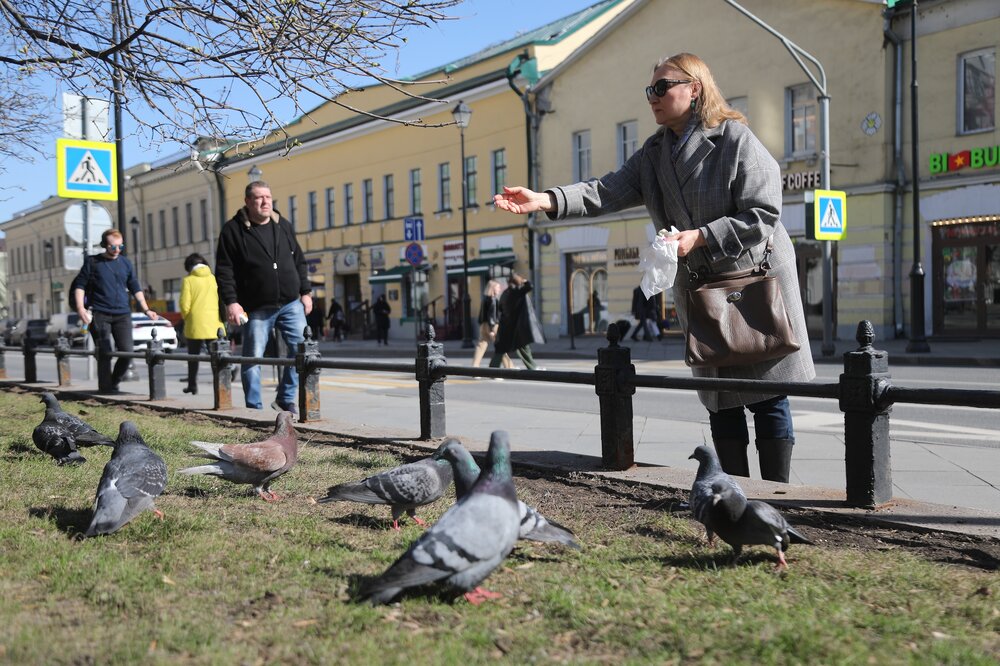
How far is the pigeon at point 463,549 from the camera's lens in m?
2.98

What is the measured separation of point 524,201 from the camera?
4.36 m

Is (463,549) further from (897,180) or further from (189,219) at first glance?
(189,219)

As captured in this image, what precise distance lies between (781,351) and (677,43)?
78.8 feet

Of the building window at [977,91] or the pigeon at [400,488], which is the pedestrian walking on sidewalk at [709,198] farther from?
the building window at [977,91]

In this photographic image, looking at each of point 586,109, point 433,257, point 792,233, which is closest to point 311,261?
point 433,257

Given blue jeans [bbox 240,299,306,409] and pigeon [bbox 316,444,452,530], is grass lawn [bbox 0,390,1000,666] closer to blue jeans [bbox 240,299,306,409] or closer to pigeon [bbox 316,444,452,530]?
pigeon [bbox 316,444,452,530]

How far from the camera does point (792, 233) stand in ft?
78.9

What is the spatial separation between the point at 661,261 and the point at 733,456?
4.43ft

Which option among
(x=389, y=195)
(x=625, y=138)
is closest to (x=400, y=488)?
(x=625, y=138)

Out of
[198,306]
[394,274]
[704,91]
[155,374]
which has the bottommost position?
[155,374]

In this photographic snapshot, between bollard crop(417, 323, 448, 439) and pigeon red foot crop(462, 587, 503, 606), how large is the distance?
3774 mm

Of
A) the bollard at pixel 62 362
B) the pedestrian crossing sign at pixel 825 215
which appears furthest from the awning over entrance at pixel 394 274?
the bollard at pixel 62 362

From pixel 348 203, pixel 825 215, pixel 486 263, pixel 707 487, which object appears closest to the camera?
A: pixel 707 487

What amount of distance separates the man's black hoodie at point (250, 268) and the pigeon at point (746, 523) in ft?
18.6
